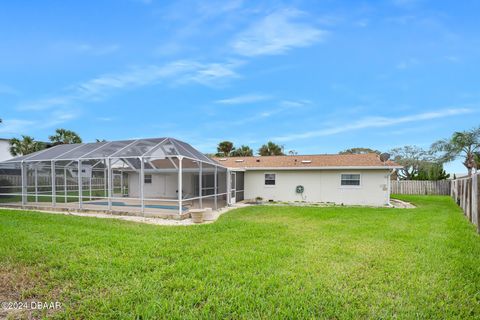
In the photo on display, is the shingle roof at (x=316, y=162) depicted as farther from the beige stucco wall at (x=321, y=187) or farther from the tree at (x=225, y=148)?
the tree at (x=225, y=148)

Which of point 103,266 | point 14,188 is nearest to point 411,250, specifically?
point 103,266

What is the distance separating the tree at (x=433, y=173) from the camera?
2703cm

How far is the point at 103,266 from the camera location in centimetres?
438

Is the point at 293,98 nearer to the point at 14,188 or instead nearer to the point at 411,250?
the point at 411,250

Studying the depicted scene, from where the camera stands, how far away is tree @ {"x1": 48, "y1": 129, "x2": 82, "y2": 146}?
25.5 metres

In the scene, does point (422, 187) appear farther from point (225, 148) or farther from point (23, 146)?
point (23, 146)

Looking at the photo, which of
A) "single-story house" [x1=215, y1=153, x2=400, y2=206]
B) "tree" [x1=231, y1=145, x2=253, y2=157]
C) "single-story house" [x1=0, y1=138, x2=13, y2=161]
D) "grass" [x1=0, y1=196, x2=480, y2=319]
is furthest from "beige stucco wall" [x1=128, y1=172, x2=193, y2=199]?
"single-story house" [x1=0, y1=138, x2=13, y2=161]

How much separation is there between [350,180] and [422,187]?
13462mm

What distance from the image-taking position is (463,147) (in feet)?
90.6

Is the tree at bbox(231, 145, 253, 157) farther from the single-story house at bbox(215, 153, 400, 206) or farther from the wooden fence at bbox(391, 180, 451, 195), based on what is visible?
the wooden fence at bbox(391, 180, 451, 195)

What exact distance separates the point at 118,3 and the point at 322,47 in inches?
348

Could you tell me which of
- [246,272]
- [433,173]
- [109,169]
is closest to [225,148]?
[433,173]

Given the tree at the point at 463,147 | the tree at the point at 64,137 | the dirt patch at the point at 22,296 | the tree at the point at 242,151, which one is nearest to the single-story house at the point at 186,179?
the dirt patch at the point at 22,296

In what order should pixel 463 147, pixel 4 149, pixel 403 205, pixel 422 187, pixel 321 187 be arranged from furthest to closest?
1. pixel 463 147
2. pixel 4 149
3. pixel 422 187
4. pixel 321 187
5. pixel 403 205
